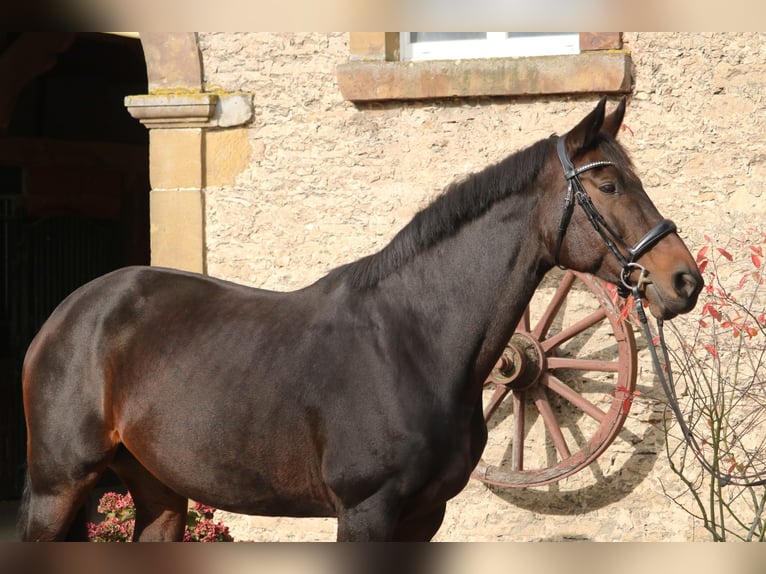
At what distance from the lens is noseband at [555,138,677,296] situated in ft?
9.02

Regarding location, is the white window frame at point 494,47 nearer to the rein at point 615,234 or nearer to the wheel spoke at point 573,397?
the wheel spoke at point 573,397

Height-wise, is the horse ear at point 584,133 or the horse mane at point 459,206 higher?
the horse ear at point 584,133

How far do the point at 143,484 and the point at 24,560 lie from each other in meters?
3.21

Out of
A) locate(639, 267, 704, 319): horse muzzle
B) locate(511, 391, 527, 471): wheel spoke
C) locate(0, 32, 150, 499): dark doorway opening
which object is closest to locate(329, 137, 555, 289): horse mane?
locate(639, 267, 704, 319): horse muzzle

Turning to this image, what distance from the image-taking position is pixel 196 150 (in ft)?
17.5

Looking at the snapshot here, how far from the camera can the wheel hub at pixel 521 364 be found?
4.77 m

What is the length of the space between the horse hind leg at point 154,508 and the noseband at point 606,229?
1801mm

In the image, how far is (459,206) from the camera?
9.78 feet

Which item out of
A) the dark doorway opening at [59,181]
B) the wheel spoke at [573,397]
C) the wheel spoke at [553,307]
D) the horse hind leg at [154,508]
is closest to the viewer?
the horse hind leg at [154,508]

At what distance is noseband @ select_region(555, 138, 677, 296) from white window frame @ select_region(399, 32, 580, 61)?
2.43 metres

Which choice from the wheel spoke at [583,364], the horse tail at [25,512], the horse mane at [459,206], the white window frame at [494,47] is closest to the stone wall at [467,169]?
the wheel spoke at [583,364]

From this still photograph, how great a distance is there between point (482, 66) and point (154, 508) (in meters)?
2.66

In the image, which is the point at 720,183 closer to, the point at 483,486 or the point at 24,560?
the point at 483,486

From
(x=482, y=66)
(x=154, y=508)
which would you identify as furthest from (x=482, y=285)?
(x=482, y=66)
